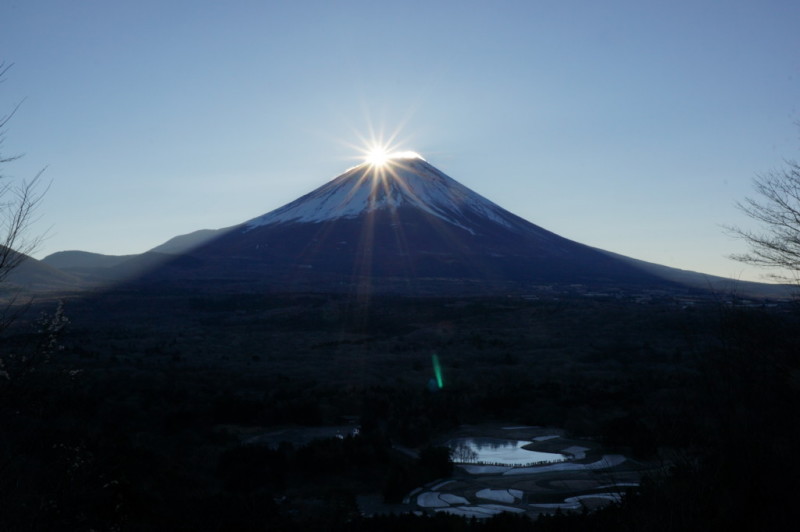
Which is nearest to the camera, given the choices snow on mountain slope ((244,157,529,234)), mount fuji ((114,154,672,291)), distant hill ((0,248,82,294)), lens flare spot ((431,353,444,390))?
lens flare spot ((431,353,444,390))

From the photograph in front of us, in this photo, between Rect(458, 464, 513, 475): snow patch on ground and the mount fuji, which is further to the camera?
the mount fuji

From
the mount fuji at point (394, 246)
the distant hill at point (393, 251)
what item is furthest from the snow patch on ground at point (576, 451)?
the mount fuji at point (394, 246)

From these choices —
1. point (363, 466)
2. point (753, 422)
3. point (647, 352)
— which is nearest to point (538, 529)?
point (753, 422)

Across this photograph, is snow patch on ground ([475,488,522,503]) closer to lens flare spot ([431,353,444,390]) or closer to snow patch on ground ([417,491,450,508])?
snow patch on ground ([417,491,450,508])

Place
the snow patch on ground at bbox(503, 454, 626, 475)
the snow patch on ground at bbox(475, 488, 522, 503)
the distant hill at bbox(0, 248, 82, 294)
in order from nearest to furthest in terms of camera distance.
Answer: the snow patch on ground at bbox(475, 488, 522, 503)
the snow patch on ground at bbox(503, 454, 626, 475)
the distant hill at bbox(0, 248, 82, 294)

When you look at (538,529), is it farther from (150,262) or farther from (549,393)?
(150,262)

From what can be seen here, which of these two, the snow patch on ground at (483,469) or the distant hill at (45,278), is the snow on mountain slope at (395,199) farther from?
the snow patch on ground at (483,469)

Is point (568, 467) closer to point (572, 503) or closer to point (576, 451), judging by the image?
point (576, 451)

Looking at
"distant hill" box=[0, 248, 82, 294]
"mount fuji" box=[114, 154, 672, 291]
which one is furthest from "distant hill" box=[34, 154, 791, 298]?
"distant hill" box=[0, 248, 82, 294]
